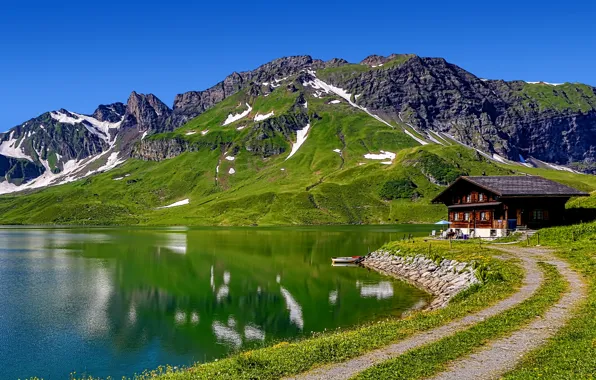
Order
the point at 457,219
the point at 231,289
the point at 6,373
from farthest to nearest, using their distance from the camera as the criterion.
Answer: the point at 457,219 → the point at 231,289 → the point at 6,373

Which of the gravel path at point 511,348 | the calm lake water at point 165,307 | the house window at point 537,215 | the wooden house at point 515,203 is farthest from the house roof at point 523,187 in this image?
the gravel path at point 511,348

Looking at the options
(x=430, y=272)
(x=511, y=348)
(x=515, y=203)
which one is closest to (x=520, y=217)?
(x=515, y=203)

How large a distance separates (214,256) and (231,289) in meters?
38.6

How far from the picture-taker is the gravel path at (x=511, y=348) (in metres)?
18.7

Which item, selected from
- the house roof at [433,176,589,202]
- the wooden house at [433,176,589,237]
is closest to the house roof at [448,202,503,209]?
the wooden house at [433,176,589,237]

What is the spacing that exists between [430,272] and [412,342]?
39.3 meters

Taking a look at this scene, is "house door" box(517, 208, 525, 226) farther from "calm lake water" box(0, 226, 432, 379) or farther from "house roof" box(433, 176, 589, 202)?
"calm lake water" box(0, 226, 432, 379)

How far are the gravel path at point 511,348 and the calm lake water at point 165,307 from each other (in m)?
17.9

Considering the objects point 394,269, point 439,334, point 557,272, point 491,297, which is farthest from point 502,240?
point 439,334

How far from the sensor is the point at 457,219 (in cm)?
9656

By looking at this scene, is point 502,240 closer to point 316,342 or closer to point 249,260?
point 249,260

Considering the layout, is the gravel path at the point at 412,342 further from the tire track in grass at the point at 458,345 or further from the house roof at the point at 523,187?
the house roof at the point at 523,187

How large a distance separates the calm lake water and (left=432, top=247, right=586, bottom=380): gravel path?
17.9m

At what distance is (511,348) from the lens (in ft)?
70.6
